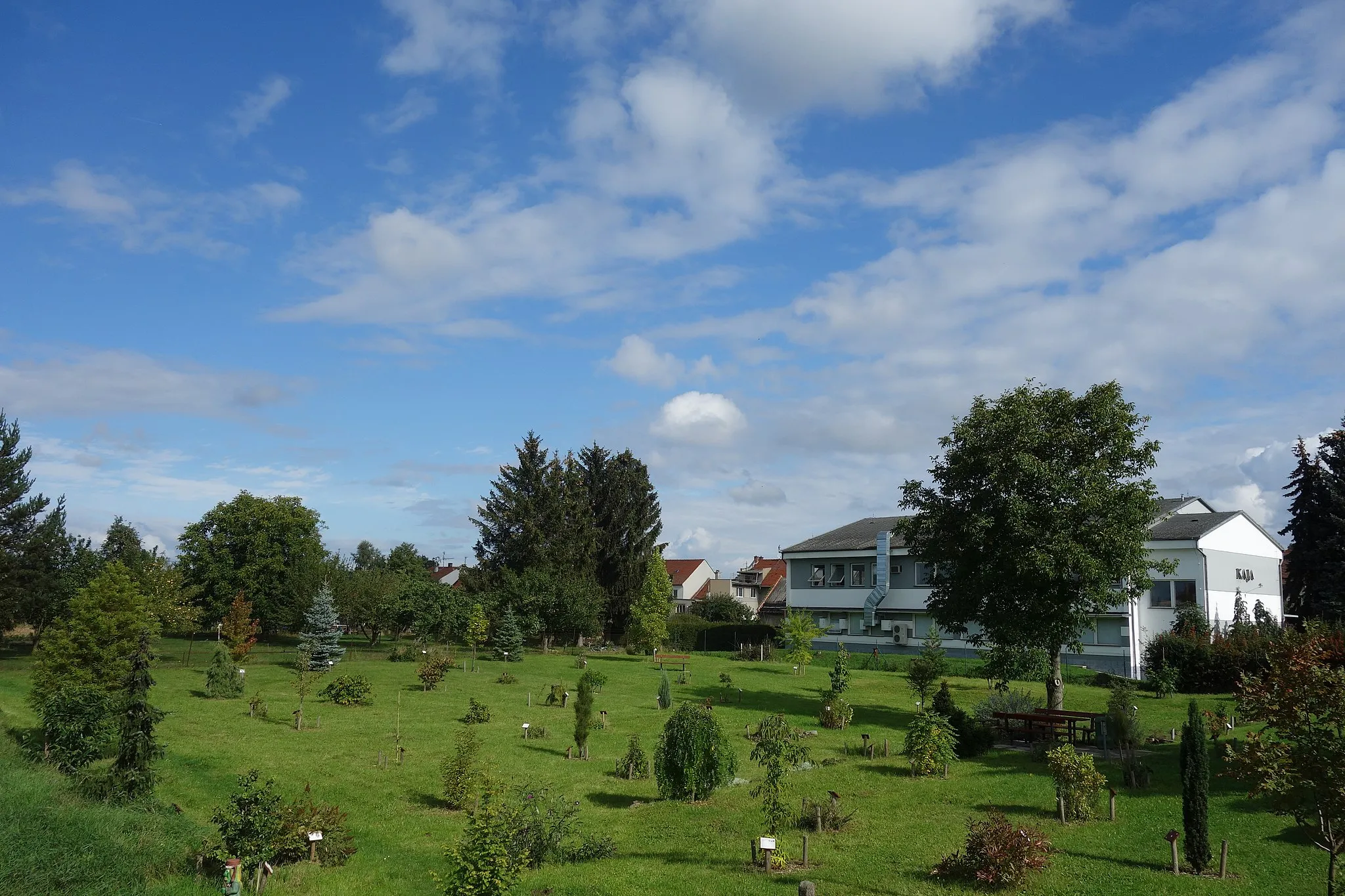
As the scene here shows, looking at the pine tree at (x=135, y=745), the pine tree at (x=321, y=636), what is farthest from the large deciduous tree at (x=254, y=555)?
the pine tree at (x=135, y=745)

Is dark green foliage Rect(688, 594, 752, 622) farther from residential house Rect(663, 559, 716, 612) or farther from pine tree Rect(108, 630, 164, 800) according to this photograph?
pine tree Rect(108, 630, 164, 800)

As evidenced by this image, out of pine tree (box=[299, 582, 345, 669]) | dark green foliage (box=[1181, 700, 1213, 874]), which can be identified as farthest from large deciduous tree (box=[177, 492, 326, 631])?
dark green foliage (box=[1181, 700, 1213, 874])

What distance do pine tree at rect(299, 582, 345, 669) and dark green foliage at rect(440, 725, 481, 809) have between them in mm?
28209

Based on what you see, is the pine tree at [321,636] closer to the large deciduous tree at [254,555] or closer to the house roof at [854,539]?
the large deciduous tree at [254,555]

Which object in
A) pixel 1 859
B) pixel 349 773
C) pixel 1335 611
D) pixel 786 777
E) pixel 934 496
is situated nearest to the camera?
pixel 1 859

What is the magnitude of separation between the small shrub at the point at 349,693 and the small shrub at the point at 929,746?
2243 centimetres

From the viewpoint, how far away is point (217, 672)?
34594mm

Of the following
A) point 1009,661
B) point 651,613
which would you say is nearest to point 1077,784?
point 1009,661

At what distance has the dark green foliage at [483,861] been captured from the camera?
12.5 metres

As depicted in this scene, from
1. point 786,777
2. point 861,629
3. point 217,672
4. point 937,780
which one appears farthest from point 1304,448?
point 217,672

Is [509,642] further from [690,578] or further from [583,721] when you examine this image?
[690,578]

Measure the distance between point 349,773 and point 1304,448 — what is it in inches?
2114

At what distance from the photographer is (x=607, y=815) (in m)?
19.5

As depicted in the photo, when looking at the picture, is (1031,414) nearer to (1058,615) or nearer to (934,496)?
(934,496)
